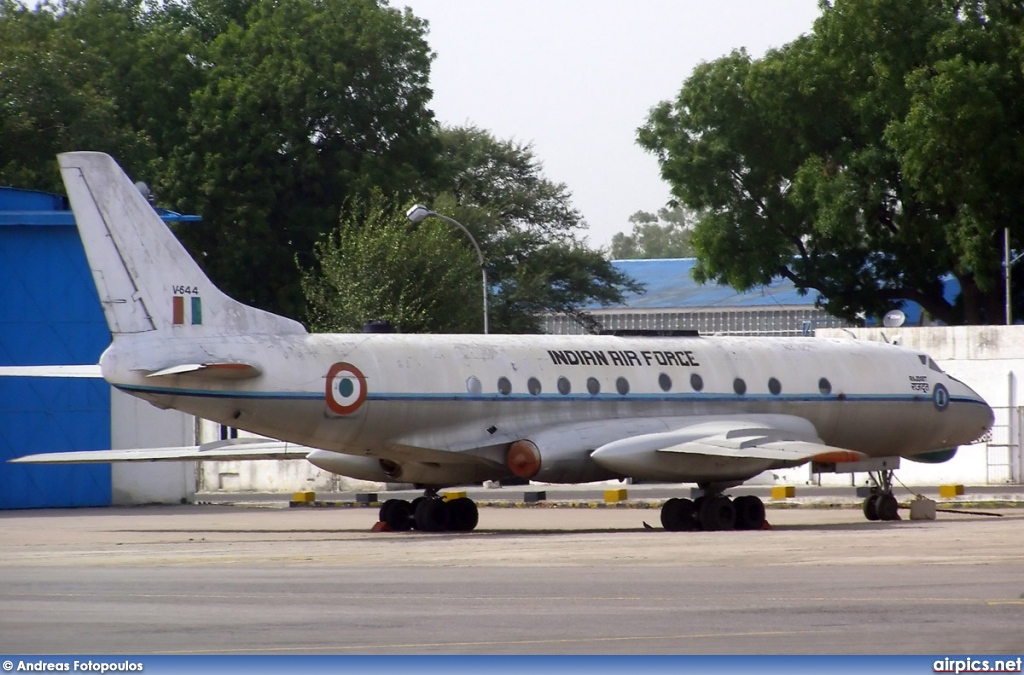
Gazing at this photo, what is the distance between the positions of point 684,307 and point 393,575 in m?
81.3

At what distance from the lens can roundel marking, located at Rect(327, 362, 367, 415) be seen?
81.2ft

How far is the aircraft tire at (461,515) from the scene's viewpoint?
2719 centimetres

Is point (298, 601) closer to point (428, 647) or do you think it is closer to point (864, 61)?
point (428, 647)

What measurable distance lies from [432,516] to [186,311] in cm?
561

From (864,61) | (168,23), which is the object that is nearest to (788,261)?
(864,61)

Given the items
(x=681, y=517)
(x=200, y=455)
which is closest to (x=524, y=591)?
(x=681, y=517)

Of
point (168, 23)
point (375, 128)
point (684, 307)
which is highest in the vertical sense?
point (168, 23)

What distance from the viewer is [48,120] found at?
72438 millimetres

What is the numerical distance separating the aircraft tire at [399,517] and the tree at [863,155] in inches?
1507

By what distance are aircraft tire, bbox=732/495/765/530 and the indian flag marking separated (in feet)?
28.3

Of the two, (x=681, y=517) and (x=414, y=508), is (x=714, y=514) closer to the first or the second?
(x=681, y=517)

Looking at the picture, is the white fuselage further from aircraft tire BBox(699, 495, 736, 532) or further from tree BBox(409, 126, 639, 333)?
Answer: tree BBox(409, 126, 639, 333)
